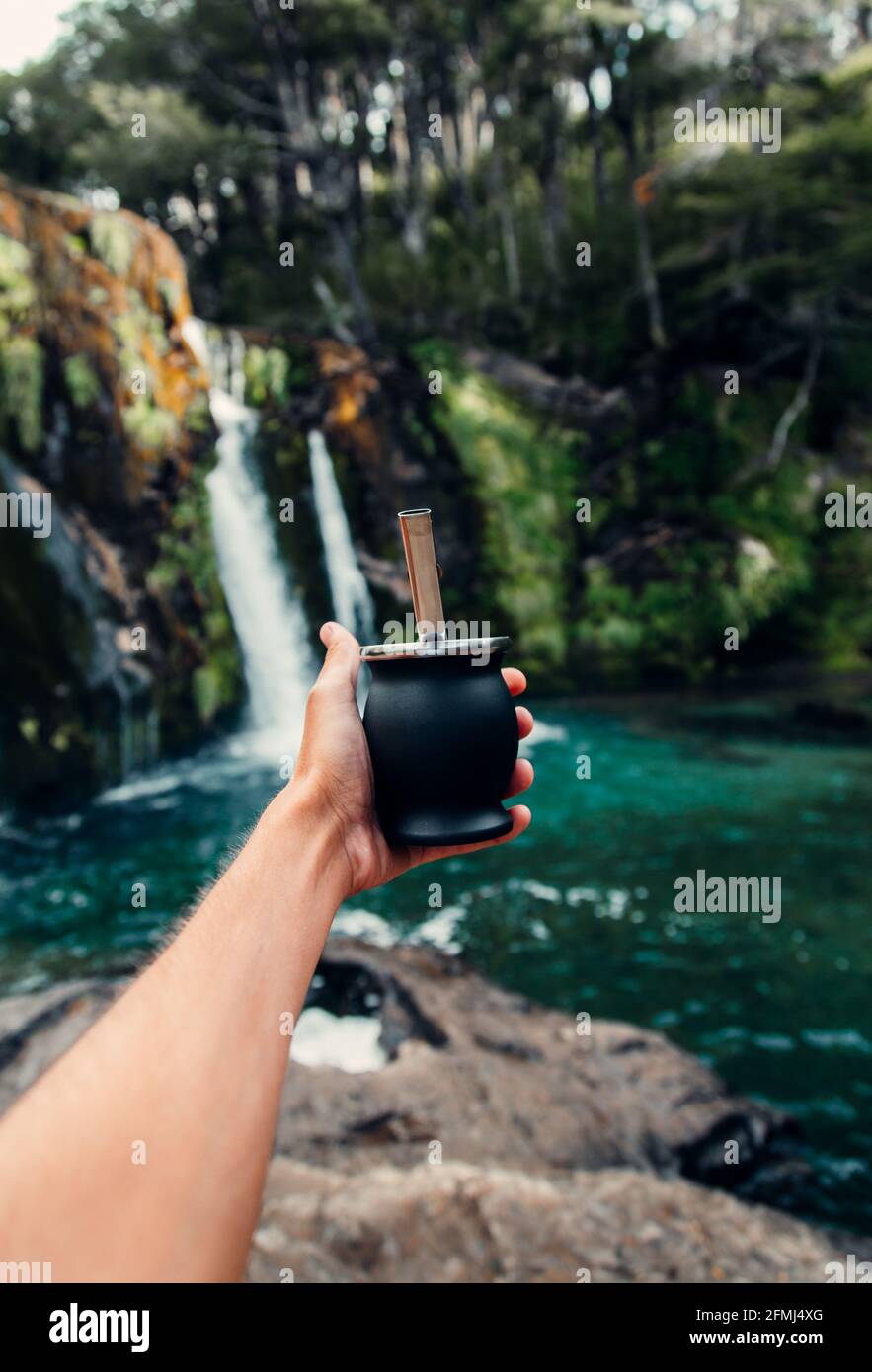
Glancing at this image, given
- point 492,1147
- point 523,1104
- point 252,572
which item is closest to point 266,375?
point 252,572

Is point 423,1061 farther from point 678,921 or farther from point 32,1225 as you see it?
point 32,1225

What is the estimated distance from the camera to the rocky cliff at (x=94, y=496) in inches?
393

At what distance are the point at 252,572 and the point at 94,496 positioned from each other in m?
2.74

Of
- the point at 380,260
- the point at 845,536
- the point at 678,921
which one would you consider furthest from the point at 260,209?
the point at 678,921

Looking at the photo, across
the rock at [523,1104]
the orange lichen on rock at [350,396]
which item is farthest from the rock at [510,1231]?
the orange lichen on rock at [350,396]

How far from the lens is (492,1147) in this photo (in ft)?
12.2

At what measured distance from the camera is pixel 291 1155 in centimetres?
358

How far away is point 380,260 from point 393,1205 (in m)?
22.6

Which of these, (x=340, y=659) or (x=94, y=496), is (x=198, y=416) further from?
(x=340, y=659)

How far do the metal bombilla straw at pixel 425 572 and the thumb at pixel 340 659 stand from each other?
5.8 inches

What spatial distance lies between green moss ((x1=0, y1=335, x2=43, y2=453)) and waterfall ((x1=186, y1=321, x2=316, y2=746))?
2.79m

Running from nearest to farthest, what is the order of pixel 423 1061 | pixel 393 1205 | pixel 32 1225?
pixel 32 1225, pixel 393 1205, pixel 423 1061

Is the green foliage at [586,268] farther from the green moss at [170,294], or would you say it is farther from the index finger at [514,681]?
the index finger at [514,681]

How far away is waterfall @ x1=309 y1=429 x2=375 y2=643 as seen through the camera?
14.1m
